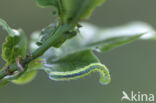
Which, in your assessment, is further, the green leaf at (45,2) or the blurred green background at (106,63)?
the blurred green background at (106,63)

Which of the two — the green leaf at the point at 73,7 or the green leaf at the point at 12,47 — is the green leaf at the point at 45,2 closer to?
the green leaf at the point at 73,7

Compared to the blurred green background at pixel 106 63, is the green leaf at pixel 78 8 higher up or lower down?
lower down

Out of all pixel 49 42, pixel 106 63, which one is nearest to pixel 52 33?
pixel 49 42

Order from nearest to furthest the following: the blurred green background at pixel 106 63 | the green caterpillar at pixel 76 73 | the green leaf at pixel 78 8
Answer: the green leaf at pixel 78 8
the green caterpillar at pixel 76 73
the blurred green background at pixel 106 63

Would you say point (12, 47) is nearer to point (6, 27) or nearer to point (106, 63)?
point (6, 27)

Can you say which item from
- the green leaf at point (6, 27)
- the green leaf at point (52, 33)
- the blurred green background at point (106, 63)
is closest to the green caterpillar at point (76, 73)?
the green leaf at point (52, 33)

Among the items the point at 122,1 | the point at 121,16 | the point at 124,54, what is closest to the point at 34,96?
the point at 124,54

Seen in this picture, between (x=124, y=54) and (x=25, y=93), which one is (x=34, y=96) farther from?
(x=124, y=54)
